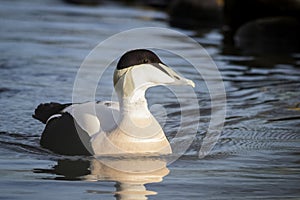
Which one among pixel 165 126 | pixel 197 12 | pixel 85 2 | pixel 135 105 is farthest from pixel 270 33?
pixel 135 105

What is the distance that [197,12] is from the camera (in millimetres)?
20062

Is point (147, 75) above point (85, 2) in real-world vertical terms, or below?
below

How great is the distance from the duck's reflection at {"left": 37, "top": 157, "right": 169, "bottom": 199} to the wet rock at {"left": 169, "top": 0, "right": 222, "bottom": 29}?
11880mm

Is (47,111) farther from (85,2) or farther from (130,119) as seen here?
(85,2)

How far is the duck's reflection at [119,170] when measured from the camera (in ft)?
24.3

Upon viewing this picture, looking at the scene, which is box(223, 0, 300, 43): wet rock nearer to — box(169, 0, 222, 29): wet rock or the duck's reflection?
box(169, 0, 222, 29): wet rock

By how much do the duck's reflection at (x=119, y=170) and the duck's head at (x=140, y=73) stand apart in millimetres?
584

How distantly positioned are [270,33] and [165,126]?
7.80 metres

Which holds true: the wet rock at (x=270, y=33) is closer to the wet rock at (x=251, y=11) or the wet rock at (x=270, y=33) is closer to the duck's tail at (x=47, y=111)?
the wet rock at (x=251, y=11)

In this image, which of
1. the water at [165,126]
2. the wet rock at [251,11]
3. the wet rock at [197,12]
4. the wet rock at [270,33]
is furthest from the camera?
the wet rock at [197,12]

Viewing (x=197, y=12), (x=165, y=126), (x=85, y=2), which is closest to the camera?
(x=165, y=126)

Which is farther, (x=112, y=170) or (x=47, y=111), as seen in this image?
(x=47, y=111)

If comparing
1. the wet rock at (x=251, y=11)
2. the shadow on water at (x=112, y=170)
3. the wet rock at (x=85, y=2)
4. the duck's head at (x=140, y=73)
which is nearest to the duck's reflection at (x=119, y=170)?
the shadow on water at (x=112, y=170)

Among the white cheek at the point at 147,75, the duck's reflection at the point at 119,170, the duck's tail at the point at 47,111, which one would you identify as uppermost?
the white cheek at the point at 147,75
